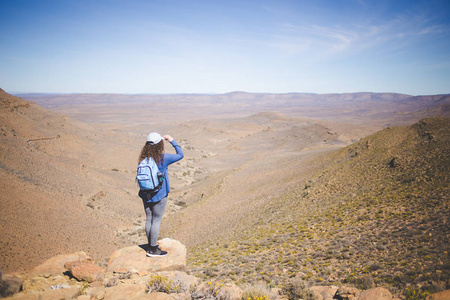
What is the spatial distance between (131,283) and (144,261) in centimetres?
70

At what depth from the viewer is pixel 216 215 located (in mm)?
17375

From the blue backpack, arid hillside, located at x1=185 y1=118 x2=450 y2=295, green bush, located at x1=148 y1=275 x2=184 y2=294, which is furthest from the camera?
arid hillside, located at x1=185 y1=118 x2=450 y2=295

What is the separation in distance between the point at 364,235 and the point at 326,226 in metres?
1.79

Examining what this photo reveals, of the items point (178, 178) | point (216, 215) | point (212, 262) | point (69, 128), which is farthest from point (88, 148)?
point (212, 262)

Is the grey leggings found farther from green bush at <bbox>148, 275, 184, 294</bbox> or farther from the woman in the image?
green bush at <bbox>148, 275, 184, 294</bbox>

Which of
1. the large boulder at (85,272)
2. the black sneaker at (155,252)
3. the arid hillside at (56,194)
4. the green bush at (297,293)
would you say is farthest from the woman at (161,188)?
the arid hillside at (56,194)

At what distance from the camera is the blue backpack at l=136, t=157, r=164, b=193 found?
4281 mm

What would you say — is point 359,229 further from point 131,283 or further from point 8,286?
point 8,286

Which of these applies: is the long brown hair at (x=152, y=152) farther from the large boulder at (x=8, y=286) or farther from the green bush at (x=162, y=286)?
the large boulder at (x=8, y=286)

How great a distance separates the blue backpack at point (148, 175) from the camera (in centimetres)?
428

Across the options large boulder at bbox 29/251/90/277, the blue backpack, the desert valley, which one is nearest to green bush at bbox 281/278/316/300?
the desert valley

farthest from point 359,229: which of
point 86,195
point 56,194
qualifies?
point 86,195

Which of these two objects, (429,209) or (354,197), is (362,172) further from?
(429,209)

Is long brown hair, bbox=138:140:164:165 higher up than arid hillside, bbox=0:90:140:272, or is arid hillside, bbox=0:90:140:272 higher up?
long brown hair, bbox=138:140:164:165
